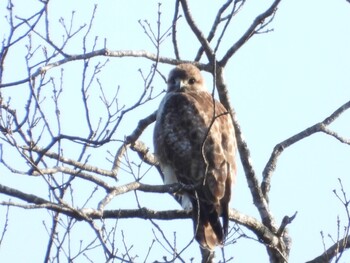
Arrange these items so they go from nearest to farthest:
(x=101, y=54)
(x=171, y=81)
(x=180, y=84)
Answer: (x=101, y=54) < (x=180, y=84) < (x=171, y=81)

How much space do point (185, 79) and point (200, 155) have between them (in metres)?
1.47

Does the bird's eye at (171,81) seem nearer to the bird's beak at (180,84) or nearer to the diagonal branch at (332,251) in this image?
the bird's beak at (180,84)

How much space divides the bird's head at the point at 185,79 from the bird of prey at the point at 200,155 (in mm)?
305

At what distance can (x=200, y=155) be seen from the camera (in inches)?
300

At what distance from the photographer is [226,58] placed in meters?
7.12

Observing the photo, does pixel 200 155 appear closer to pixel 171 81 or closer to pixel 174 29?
pixel 174 29

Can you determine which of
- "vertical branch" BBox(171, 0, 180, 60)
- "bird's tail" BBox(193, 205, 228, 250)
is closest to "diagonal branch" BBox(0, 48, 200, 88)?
"vertical branch" BBox(171, 0, 180, 60)

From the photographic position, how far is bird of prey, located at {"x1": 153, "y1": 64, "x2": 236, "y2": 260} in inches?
282

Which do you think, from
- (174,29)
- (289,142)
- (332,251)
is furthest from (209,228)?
(174,29)

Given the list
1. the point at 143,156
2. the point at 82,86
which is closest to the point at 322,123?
the point at 143,156

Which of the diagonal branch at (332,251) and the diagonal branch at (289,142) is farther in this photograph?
the diagonal branch at (289,142)

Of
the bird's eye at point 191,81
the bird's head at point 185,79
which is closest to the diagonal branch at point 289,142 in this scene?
the bird's head at point 185,79

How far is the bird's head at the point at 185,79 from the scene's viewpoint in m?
8.85

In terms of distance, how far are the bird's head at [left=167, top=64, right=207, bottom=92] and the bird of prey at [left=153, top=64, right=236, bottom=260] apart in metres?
0.31
